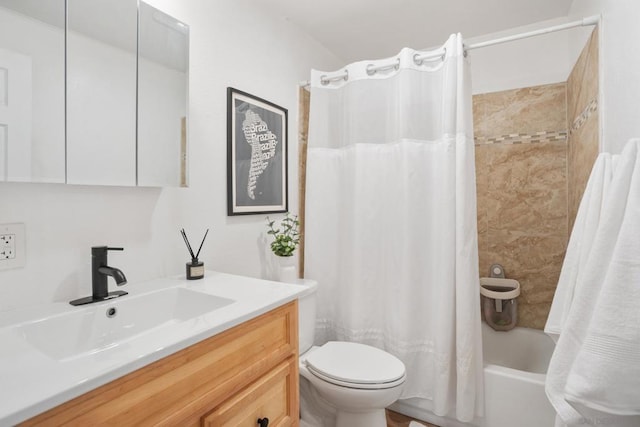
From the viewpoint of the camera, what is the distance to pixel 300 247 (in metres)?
2.25

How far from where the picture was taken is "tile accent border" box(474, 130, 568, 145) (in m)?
2.23

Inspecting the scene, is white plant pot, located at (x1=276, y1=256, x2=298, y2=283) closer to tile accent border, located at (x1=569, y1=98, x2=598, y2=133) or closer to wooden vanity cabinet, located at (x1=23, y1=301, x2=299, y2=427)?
wooden vanity cabinet, located at (x1=23, y1=301, x2=299, y2=427)

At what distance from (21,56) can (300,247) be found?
64.4 inches

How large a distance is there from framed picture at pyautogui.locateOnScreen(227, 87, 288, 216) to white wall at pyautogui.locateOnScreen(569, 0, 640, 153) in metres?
1.58

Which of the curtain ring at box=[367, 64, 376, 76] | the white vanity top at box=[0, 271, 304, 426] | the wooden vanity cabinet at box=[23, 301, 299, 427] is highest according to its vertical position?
the curtain ring at box=[367, 64, 376, 76]

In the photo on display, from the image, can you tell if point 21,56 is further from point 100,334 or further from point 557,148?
point 557,148

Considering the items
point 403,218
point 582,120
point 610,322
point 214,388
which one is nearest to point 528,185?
point 582,120

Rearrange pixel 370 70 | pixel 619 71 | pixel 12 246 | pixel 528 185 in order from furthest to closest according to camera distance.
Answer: pixel 528 185
pixel 370 70
pixel 619 71
pixel 12 246

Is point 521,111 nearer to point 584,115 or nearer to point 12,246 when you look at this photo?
point 584,115

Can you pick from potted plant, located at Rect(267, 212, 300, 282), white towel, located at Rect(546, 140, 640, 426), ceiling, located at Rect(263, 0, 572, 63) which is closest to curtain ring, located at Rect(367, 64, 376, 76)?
ceiling, located at Rect(263, 0, 572, 63)

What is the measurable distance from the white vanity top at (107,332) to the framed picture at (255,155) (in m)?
0.52

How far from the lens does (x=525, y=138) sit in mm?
2324

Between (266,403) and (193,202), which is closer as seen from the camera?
(266,403)

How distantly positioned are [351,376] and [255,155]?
4.01ft
